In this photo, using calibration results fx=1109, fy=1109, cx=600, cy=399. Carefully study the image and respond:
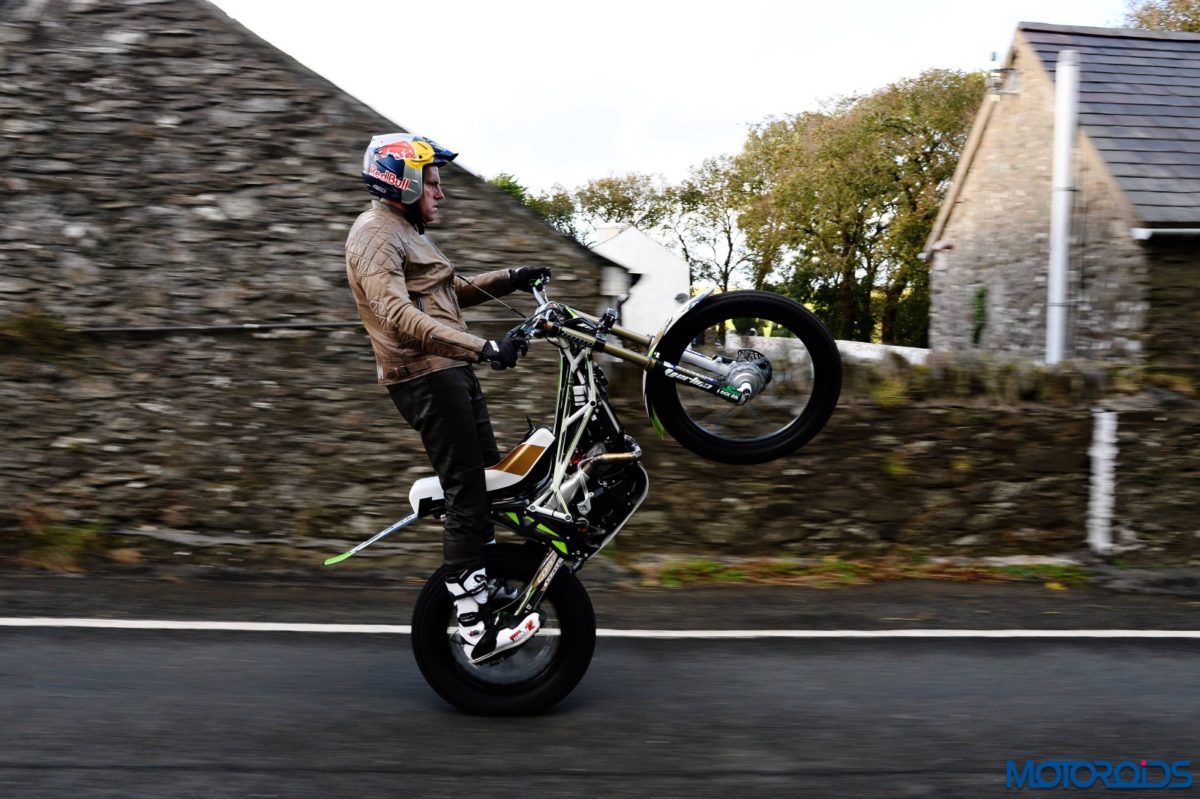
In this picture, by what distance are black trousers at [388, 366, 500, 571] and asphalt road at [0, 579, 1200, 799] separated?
78 cm

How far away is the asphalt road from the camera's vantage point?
414cm

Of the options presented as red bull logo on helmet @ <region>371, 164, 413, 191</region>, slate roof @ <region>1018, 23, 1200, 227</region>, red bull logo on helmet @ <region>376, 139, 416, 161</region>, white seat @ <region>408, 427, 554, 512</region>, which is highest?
slate roof @ <region>1018, 23, 1200, 227</region>

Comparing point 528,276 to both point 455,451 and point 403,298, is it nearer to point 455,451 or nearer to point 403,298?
point 403,298

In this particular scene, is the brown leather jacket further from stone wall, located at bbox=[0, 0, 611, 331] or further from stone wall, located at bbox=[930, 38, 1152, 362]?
stone wall, located at bbox=[930, 38, 1152, 362]

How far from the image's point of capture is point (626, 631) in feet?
21.1

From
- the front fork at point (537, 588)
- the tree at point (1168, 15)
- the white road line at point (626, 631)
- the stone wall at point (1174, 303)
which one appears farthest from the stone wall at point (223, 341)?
the tree at point (1168, 15)

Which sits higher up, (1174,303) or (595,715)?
(1174,303)

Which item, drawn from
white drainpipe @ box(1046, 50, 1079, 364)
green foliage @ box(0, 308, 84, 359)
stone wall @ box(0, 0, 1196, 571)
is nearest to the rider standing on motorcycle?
stone wall @ box(0, 0, 1196, 571)

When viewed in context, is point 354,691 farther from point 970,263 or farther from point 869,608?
point 970,263

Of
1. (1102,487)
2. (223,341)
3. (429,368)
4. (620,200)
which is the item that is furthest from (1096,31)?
(620,200)

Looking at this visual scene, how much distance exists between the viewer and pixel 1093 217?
17.1 metres

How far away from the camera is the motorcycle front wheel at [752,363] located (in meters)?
4.89

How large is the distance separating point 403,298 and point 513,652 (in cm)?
161

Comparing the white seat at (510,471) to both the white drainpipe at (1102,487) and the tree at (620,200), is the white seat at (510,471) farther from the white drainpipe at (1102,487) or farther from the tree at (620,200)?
the tree at (620,200)
